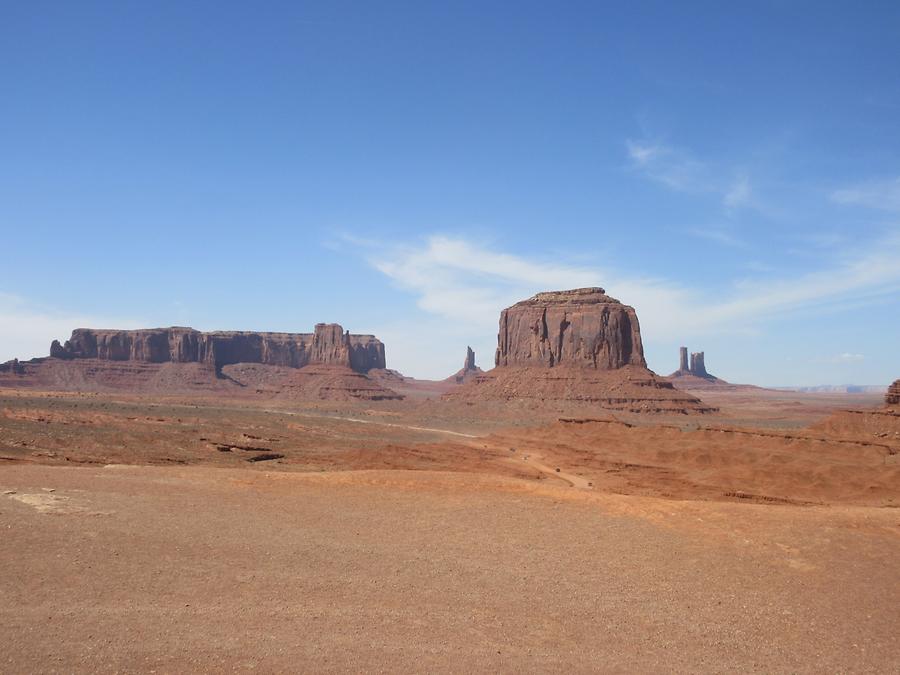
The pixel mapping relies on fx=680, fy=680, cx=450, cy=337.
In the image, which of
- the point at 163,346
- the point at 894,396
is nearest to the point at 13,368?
the point at 163,346

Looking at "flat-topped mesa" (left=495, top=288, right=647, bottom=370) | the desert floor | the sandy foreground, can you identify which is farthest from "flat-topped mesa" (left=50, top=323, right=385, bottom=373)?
the sandy foreground

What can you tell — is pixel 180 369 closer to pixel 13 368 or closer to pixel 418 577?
pixel 13 368

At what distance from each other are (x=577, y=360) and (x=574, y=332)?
17.8 feet

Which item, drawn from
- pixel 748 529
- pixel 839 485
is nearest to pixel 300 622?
pixel 748 529

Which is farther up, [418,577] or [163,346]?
[163,346]

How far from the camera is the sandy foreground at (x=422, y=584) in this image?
10.6 meters

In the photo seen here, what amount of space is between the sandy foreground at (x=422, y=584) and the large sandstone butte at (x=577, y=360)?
9008cm

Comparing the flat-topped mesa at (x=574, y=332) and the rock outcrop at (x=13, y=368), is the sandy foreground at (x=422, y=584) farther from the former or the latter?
the rock outcrop at (x=13, y=368)

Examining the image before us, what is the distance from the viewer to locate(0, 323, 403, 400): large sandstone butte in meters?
150

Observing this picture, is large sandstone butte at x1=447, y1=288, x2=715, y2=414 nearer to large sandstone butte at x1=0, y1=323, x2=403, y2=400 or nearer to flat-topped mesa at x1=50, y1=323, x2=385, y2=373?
A: large sandstone butte at x1=0, y1=323, x2=403, y2=400

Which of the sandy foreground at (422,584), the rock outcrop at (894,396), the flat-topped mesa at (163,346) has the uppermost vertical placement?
the flat-topped mesa at (163,346)

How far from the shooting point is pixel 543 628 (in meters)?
12.1

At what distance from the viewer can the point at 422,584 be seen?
1371 cm

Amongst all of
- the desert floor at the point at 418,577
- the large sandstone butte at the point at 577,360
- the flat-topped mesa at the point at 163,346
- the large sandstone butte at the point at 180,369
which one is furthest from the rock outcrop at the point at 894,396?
the flat-topped mesa at the point at 163,346
